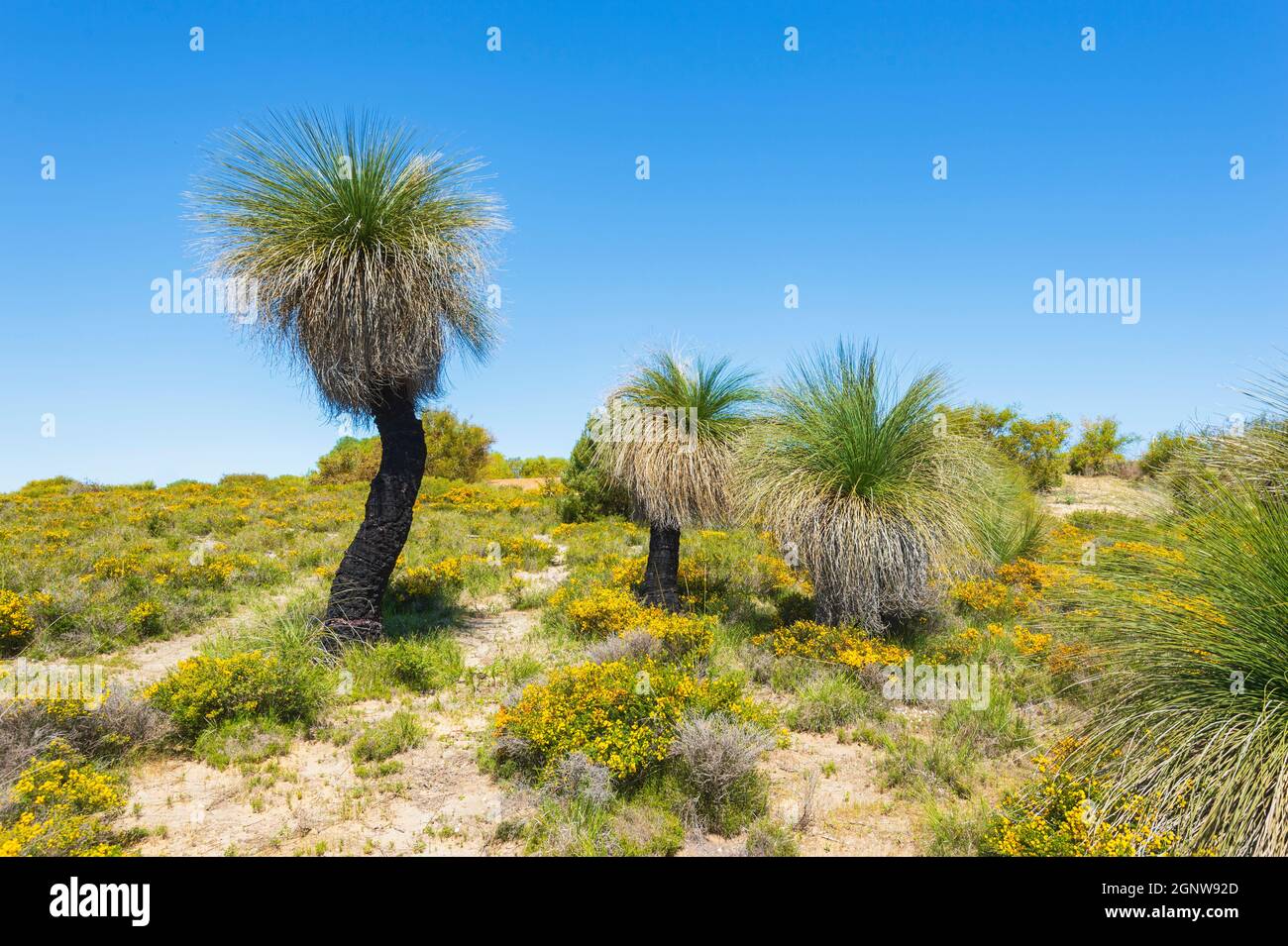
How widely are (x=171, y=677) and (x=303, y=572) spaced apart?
625 cm

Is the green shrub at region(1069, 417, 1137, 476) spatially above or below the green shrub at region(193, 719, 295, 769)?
above

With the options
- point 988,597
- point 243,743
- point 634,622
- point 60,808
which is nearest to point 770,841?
point 634,622

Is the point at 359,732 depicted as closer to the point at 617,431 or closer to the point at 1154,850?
the point at 617,431

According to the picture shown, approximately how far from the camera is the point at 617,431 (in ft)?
33.2

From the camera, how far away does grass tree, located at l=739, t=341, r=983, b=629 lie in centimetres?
814

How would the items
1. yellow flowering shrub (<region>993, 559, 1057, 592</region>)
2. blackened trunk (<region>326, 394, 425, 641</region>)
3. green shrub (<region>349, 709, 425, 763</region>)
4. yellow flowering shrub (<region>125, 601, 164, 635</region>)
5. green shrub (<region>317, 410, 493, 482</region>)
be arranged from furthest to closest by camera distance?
1. green shrub (<region>317, 410, 493, 482</region>)
2. yellow flowering shrub (<region>993, 559, 1057, 592</region>)
3. yellow flowering shrub (<region>125, 601, 164, 635</region>)
4. blackened trunk (<region>326, 394, 425, 641</region>)
5. green shrub (<region>349, 709, 425, 763</region>)

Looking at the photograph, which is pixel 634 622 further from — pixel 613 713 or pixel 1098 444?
pixel 1098 444

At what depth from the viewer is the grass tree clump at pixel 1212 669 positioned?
375cm

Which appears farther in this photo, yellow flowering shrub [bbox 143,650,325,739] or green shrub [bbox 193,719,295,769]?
yellow flowering shrub [bbox 143,650,325,739]

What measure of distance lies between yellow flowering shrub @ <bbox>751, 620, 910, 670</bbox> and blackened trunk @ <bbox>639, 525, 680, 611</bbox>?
1.72 meters

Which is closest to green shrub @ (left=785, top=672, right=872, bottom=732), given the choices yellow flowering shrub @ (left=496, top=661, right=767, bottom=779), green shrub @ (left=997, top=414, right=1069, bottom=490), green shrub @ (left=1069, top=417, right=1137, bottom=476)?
yellow flowering shrub @ (left=496, top=661, right=767, bottom=779)

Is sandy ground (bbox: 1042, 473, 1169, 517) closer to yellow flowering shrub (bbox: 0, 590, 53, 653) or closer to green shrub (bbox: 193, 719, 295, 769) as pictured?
green shrub (bbox: 193, 719, 295, 769)
